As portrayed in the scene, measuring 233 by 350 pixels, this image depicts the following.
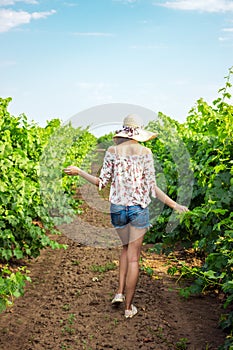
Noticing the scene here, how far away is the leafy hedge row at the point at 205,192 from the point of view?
15.5 ft

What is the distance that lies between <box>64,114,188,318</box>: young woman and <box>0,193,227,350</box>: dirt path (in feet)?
1.41

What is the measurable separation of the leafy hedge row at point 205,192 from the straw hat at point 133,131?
2.29 feet

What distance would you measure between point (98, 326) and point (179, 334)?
79 centimetres

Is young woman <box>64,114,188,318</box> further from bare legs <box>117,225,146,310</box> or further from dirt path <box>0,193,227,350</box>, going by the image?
dirt path <box>0,193,227,350</box>

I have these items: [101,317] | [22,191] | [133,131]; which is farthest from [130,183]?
[22,191]

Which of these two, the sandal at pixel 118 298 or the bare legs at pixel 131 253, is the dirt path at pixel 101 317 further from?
the bare legs at pixel 131 253

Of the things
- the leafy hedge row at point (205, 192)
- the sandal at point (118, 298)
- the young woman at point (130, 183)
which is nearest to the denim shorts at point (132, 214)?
the young woman at point (130, 183)

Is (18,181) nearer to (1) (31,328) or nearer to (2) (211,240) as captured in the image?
(1) (31,328)

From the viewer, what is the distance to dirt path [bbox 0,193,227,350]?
193 inches

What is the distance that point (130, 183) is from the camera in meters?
5.05

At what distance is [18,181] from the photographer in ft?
22.1

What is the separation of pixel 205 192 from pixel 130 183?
1.47 meters

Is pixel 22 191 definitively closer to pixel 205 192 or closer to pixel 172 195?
pixel 205 192

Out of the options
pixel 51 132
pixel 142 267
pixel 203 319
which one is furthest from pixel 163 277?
pixel 51 132
